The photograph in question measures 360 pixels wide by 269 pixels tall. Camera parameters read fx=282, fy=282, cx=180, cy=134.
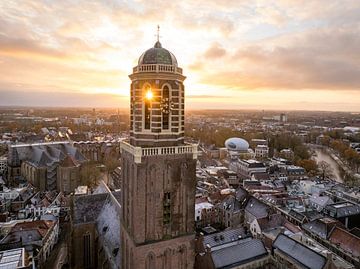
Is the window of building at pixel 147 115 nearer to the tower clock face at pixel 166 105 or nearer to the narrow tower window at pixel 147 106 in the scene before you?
the narrow tower window at pixel 147 106

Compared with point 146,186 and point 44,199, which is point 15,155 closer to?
point 44,199

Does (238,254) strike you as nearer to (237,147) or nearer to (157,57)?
(157,57)

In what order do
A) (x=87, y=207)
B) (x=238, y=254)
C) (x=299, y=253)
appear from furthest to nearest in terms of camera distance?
(x=87, y=207), (x=238, y=254), (x=299, y=253)

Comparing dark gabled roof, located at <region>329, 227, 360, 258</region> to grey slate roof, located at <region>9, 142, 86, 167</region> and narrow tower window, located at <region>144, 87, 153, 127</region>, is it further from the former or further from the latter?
grey slate roof, located at <region>9, 142, 86, 167</region>

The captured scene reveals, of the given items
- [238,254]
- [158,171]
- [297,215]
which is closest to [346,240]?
[297,215]

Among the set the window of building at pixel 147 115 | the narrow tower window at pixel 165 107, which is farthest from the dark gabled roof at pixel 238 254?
the window of building at pixel 147 115

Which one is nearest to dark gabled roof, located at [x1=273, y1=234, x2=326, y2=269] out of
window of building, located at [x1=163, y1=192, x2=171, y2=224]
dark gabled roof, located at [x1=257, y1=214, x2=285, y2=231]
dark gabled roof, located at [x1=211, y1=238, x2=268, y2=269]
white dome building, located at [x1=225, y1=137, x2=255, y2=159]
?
dark gabled roof, located at [x1=211, y1=238, x2=268, y2=269]

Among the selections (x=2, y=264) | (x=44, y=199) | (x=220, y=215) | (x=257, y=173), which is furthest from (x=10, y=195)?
(x=257, y=173)
